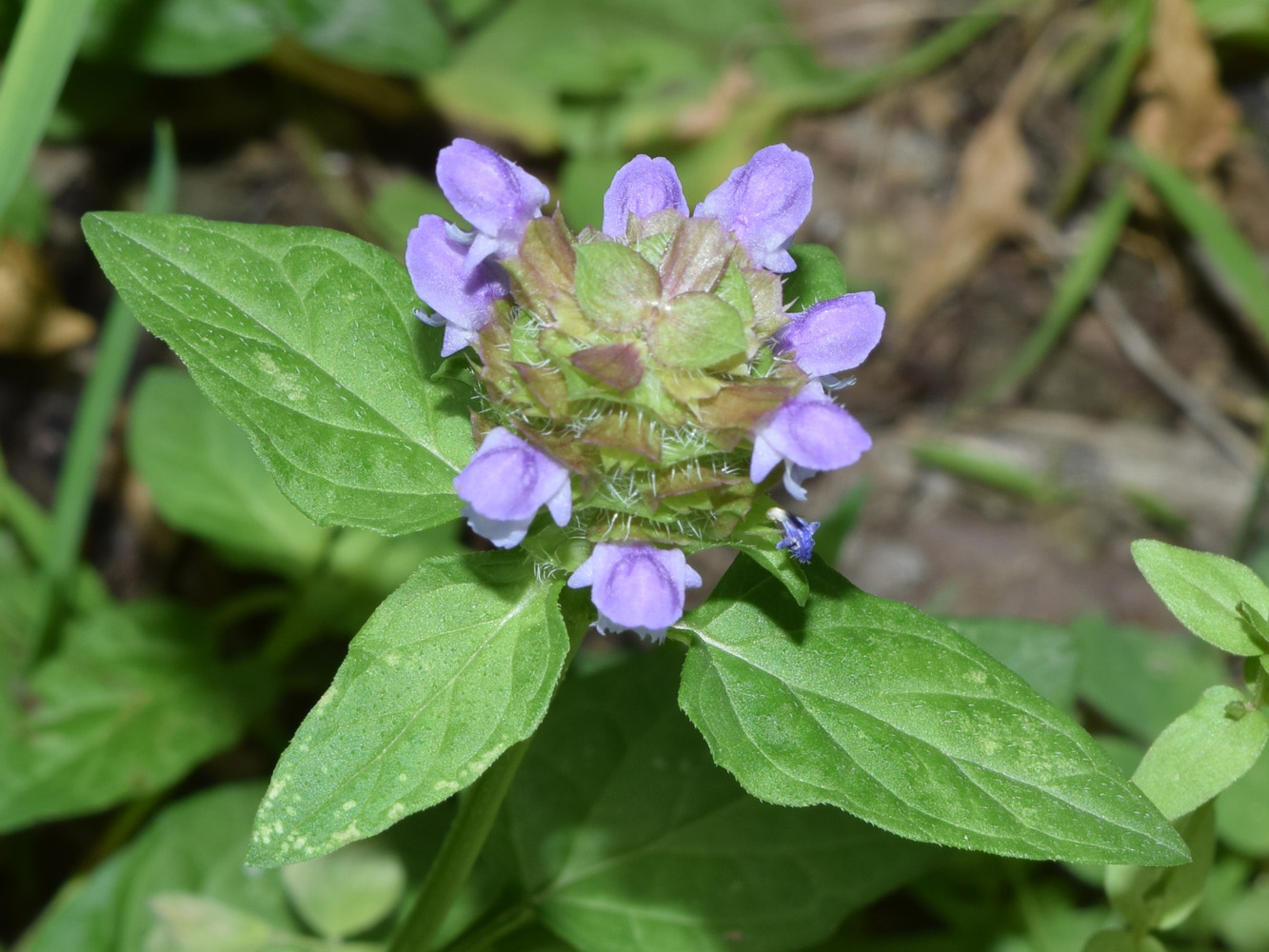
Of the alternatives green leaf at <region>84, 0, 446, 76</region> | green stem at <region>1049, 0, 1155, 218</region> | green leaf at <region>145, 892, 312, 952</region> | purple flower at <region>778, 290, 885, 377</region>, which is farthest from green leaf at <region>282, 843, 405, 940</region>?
green stem at <region>1049, 0, 1155, 218</region>

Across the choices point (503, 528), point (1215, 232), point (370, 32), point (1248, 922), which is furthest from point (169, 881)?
point (1215, 232)

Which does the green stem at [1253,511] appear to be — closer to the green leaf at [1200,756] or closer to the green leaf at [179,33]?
the green leaf at [1200,756]

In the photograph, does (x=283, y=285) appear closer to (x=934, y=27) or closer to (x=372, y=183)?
(x=372, y=183)

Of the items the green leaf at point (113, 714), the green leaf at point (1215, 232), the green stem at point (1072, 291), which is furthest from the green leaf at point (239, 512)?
the green leaf at point (1215, 232)

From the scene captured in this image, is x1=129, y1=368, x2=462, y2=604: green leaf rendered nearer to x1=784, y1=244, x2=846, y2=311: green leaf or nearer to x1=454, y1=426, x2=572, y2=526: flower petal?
x1=784, y1=244, x2=846, y2=311: green leaf

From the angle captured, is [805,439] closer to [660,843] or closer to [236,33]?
[660,843]

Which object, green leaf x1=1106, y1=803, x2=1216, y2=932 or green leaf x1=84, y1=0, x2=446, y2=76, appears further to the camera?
green leaf x1=84, y1=0, x2=446, y2=76
